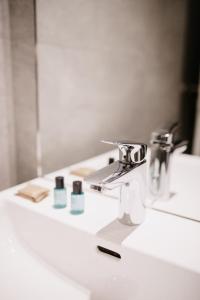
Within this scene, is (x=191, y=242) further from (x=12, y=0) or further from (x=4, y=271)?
(x=12, y=0)

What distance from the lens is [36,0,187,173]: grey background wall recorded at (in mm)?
800

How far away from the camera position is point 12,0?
82 centimetres

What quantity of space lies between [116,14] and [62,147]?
1.41ft

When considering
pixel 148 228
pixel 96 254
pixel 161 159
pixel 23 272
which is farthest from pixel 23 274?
pixel 161 159

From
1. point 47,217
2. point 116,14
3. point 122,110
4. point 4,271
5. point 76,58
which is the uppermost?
point 116,14

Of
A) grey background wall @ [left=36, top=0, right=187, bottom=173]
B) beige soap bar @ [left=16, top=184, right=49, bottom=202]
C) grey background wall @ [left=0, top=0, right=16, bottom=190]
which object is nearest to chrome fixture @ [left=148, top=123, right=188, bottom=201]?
grey background wall @ [left=36, top=0, right=187, bottom=173]

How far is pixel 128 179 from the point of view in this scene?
57 centimetres

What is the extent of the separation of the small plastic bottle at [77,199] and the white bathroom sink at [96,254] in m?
0.02

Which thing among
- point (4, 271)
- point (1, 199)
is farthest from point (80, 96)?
point (4, 271)

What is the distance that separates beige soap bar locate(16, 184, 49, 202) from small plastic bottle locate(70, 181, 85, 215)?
117 millimetres

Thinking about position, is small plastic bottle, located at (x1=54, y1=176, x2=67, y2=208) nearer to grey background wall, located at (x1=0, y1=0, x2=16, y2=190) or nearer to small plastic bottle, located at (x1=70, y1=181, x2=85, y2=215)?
small plastic bottle, located at (x1=70, y1=181, x2=85, y2=215)

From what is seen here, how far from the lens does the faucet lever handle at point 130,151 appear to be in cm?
57

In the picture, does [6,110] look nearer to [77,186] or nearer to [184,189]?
[77,186]

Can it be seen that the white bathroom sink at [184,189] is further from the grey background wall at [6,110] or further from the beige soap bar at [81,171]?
the grey background wall at [6,110]
